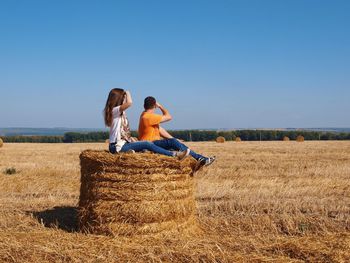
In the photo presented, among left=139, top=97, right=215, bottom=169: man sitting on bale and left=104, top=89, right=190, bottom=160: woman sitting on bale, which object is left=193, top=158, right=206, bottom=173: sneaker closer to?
left=139, top=97, right=215, bottom=169: man sitting on bale

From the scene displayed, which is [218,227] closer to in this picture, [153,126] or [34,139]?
[153,126]

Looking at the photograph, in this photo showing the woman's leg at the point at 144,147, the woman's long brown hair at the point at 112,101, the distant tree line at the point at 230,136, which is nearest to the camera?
the woman's leg at the point at 144,147

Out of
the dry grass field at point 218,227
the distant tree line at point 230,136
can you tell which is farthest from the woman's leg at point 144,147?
the distant tree line at point 230,136

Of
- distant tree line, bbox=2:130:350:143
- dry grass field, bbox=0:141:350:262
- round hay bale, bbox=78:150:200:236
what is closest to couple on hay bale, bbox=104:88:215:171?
round hay bale, bbox=78:150:200:236

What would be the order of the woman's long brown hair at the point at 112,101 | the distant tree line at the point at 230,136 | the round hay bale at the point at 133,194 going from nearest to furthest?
the round hay bale at the point at 133,194 < the woman's long brown hair at the point at 112,101 < the distant tree line at the point at 230,136

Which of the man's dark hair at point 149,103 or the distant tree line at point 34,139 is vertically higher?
the man's dark hair at point 149,103

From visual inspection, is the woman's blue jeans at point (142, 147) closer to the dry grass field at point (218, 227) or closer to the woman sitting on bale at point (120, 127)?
the woman sitting on bale at point (120, 127)

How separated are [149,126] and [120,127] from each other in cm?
45

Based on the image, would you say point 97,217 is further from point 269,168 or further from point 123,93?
point 269,168

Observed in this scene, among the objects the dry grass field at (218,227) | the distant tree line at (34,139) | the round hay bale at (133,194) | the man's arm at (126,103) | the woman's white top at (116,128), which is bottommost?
the dry grass field at (218,227)

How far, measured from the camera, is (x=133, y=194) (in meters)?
6.23

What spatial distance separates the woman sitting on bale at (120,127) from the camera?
6.69 metres

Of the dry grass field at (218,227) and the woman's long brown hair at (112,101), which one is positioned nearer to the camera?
the dry grass field at (218,227)

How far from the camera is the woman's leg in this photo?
6.67m
